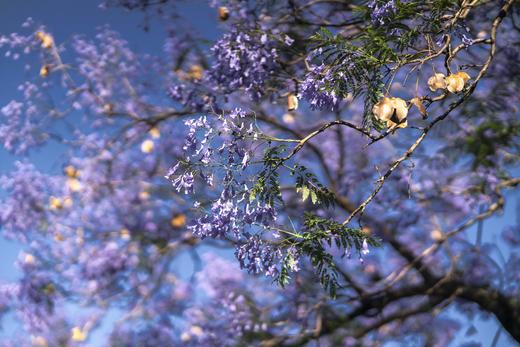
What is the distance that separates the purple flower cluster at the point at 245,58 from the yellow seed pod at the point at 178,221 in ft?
8.13

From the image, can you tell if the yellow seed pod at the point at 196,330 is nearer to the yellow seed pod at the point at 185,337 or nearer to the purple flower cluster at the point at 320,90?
the yellow seed pod at the point at 185,337

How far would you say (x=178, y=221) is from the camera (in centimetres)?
528

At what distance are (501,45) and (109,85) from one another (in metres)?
3.38

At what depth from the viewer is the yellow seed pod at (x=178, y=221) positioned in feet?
17.2

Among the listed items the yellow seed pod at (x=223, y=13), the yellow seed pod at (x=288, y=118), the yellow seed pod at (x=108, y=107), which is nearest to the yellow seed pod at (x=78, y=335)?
the yellow seed pod at (x=108, y=107)

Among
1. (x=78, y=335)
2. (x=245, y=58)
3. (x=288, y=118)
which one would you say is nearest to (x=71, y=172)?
(x=78, y=335)

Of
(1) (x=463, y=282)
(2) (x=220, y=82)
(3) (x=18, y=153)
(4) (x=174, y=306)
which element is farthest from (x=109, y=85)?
(1) (x=463, y=282)

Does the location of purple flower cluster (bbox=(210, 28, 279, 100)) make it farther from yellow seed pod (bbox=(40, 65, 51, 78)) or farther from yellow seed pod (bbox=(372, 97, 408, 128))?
yellow seed pod (bbox=(40, 65, 51, 78))

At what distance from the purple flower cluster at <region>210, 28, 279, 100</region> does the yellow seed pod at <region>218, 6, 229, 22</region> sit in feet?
3.25

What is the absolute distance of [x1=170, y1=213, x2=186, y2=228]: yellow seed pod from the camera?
5.25 metres

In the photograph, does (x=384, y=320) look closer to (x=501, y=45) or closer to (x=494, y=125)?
(x=494, y=125)

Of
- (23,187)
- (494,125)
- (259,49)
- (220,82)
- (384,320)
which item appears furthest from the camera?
(23,187)

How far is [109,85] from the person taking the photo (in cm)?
556

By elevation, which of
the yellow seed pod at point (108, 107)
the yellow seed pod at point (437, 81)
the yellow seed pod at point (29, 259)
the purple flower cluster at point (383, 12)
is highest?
the yellow seed pod at point (108, 107)
